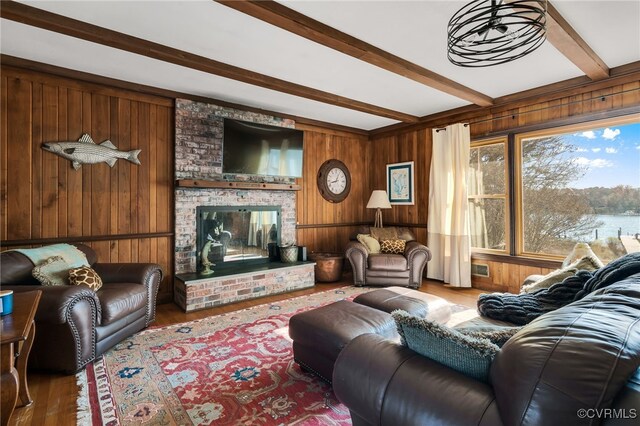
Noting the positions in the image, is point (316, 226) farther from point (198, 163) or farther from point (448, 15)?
point (448, 15)

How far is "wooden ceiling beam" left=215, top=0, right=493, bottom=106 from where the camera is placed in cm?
207

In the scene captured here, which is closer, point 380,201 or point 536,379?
point 536,379

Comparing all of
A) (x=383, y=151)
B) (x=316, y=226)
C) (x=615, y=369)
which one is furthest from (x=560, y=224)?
(x=615, y=369)

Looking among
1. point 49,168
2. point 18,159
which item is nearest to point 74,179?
point 49,168

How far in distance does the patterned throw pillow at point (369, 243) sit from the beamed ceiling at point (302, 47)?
6.77 ft

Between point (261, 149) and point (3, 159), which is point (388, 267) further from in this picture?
point (3, 159)

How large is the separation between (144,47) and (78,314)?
2145 millimetres

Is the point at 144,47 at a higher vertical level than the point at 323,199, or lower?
higher

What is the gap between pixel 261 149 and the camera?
4395 millimetres

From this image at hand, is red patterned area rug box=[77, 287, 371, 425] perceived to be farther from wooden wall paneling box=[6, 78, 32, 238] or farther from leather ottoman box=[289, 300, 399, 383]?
wooden wall paneling box=[6, 78, 32, 238]

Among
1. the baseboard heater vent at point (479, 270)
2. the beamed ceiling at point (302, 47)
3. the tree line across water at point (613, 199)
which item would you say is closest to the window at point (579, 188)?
the tree line across water at point (613, 199)

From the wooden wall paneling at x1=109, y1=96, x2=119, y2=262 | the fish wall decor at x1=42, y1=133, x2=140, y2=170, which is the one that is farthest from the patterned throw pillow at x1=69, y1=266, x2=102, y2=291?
the fish wall decor at x1=42, y1=133, x2=140, y2=170

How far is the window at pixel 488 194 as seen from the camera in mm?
4281

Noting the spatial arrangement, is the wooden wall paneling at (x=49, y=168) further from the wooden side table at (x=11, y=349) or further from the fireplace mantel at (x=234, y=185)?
the wooden side table at (x=11, y=349)
